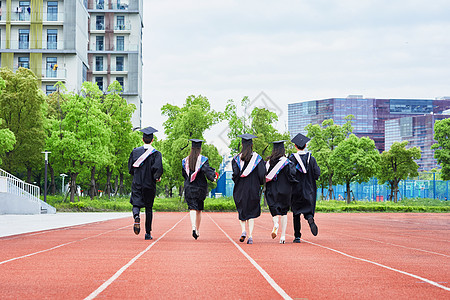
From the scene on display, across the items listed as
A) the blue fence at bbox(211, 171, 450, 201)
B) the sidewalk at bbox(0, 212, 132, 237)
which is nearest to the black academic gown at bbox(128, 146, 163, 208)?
the sidewalk at bbox(0, 212, 132, 237)

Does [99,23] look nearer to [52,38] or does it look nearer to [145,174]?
[52,38]

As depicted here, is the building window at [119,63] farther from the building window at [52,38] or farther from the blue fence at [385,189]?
the blue fence at [385,189]

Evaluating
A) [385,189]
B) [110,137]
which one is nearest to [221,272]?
[110,137]

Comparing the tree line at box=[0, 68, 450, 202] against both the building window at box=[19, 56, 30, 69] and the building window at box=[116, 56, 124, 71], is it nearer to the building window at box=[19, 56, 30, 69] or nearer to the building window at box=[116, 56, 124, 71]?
the building window at box=[19, 56, 30, 69]

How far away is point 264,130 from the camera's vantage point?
52.1 meters

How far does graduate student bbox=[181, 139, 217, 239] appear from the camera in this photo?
12336mm

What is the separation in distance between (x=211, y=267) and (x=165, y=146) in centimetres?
4996

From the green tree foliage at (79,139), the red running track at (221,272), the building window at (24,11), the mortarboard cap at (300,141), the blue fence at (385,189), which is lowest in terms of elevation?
the blue fence at (385,189)

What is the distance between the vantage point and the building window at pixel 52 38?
6356 centimetres

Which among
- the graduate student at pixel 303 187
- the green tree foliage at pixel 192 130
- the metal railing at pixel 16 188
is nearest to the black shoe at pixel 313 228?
Answer: the graduate student at pixel 303 187

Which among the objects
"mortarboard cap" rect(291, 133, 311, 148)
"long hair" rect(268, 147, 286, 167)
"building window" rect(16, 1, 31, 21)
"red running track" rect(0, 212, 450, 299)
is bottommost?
"red running track" rect(0, 212, 450, 299)

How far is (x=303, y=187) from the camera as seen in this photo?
40.3 feet

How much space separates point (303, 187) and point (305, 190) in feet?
0.25

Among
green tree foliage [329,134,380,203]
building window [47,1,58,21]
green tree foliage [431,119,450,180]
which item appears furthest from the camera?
building window [47,1,58,21]
